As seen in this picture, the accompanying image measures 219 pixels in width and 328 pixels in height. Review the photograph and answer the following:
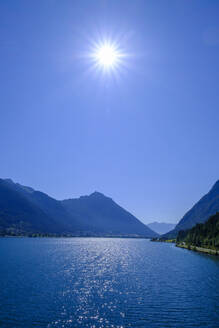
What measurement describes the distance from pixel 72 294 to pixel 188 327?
2511cm

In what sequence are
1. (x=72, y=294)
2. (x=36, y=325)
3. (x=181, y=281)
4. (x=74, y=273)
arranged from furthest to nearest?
(x=74, y=273), (x=181, y=281), (x=72, y=294), (x=36, y=325)

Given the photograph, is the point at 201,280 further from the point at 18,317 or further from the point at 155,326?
the point at 18,317

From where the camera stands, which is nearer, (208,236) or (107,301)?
(107,301)

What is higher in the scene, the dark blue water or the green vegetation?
the green vegetation

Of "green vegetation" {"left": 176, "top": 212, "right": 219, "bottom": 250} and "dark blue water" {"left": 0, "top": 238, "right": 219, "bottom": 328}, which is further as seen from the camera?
"green vegetation" {"left": 176, "top": 212, "right": 219, "bottom": 250}

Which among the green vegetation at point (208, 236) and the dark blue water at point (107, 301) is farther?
the green vegetation at point (208, 236)

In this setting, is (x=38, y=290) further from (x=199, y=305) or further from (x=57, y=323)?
(x=199, y=305)

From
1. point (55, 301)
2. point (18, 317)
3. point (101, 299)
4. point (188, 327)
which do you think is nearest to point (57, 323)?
point (18, 317)

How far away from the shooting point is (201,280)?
68938mm

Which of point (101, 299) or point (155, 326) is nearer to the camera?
point (155, 326)

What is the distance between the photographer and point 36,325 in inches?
1363

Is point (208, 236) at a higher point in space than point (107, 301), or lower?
higher

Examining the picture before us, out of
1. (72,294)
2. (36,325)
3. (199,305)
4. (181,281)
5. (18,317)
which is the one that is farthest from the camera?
(181,281)

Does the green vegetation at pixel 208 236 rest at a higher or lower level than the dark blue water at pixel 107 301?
higher
